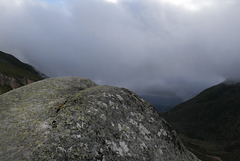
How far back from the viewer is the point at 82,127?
25.6 ft

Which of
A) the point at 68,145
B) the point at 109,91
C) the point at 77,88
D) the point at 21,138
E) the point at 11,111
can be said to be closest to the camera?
the point at 68,145

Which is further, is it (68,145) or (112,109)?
(112,109)

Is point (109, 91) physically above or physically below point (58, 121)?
above

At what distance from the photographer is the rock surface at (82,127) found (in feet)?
22.8

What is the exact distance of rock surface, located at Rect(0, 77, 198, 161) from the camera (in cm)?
695

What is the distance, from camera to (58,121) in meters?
7.92

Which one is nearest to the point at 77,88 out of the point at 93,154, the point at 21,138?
the point at 21,138

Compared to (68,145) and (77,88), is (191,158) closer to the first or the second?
(68,145)

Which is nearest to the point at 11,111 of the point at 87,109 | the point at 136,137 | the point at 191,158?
the point at 87,109

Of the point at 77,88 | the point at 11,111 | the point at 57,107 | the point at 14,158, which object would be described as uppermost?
the point at 77,88

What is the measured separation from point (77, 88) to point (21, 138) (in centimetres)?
589

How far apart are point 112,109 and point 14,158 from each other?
4953 millimetres

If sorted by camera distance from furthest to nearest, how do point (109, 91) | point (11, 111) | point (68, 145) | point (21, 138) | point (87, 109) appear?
1. point (109, 91)
2. point (11, 111)
3. point (87, 109)
4. point (21, 138)
5. point (68, 145)

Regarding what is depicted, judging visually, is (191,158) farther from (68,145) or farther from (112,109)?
(68,145)
